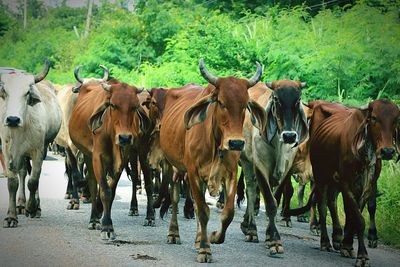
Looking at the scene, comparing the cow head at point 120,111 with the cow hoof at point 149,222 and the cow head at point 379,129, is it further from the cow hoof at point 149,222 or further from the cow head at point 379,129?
the cow head at point 379,129

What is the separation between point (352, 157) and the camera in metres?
10.9

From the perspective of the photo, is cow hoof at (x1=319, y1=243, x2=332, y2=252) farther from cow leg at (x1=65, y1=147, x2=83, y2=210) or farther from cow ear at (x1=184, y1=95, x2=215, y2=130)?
cow leg at (x1=65, y1=147, x2=83, y2=210)

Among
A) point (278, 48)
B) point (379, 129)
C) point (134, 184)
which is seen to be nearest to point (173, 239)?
point (134, 184)

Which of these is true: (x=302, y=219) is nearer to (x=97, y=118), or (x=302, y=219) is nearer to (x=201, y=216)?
(x=97, y=118)

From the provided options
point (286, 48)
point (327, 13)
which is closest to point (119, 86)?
point (286, 48)

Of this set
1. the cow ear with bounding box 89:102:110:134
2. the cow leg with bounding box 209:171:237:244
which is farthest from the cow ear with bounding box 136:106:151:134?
the cow leg with bounding box 209:171:237:244

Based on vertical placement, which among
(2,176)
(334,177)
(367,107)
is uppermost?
(367,107)

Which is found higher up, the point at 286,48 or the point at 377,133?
the point at 286,48

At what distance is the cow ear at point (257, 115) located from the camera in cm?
1079

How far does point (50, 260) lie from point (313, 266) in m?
3.12

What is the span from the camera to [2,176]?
63.8 feet

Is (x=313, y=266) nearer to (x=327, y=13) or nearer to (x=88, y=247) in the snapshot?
(x=88, y=247)

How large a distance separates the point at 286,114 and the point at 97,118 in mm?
2721

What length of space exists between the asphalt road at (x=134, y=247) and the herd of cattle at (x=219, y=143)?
0.78 ft
